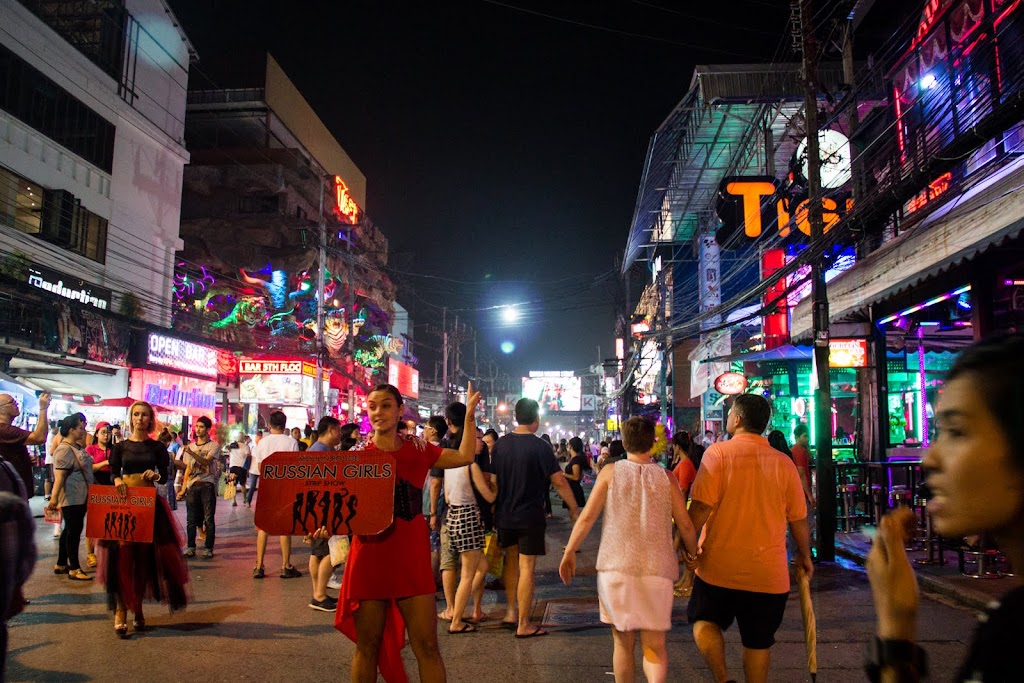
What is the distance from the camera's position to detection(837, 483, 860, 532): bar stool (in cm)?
1309

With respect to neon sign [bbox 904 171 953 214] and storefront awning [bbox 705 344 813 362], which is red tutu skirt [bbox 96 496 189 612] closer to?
neon sign [bbox 904 171 953 214]

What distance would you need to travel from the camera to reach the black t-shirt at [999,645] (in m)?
1.29

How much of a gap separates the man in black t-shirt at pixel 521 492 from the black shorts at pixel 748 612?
8.00 feet

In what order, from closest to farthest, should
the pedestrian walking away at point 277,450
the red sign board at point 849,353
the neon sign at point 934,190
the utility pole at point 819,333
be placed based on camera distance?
the pedestrian walking away at point 277,450, the utility pole at point 819,333, the neon sign at point 934,190, the red sign board at point 849,353

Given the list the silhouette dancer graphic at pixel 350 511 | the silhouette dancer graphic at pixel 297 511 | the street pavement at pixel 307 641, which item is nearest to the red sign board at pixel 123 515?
the street pavement at pixel 307 641

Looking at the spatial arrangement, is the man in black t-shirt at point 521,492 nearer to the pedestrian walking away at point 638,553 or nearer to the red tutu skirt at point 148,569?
the pedestrian walking away at point 638,553

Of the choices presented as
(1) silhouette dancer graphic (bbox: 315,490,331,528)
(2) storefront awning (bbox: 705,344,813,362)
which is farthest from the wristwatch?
(2) storefront awning (bbox: 705,344,813,362)

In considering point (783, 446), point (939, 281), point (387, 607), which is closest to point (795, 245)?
point (939, 281)

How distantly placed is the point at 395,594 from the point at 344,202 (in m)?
47.8

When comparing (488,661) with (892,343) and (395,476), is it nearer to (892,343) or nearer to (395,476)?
(395,476)

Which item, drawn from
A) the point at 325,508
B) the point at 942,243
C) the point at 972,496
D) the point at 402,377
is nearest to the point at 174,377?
the point at 942,243

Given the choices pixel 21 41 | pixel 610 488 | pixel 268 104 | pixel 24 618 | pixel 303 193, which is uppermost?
pixel 268 104

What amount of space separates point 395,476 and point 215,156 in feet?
147

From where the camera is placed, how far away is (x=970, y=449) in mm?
1442
